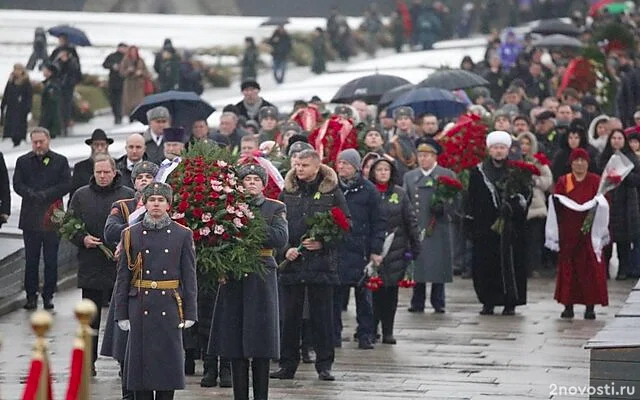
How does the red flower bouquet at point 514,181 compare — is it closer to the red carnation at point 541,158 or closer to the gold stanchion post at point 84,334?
the red carnation at point 541,158

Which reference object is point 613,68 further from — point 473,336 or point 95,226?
point 95,226

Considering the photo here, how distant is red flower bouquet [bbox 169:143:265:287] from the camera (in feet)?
42.5

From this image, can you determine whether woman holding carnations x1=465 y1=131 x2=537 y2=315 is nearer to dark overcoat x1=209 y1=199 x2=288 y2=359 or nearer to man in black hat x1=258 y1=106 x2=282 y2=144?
man in black hat x1=258 y1=106 x2=282 y2=144

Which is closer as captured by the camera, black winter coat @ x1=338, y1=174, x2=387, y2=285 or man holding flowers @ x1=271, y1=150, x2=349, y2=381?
man holding flowers @ x1=271, y1=150, x2=349, y2=381

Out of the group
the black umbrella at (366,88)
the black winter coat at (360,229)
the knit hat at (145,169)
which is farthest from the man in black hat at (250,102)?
the knit hat at (145,169)

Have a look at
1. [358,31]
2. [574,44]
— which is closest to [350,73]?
[574,44]

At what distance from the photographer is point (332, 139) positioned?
17578mm

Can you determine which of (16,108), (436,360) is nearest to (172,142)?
(436,360)

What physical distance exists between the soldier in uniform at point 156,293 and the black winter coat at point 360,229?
146 inches

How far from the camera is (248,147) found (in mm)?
17438

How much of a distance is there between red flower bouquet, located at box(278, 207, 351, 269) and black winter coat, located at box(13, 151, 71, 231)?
14.7 feet

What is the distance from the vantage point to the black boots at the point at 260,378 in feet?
42.7

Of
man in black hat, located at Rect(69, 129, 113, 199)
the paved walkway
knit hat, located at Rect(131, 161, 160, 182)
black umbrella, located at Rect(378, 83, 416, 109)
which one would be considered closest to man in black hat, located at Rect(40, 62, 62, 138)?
black umbrella, located at Rect(378, 83, 416, 109)

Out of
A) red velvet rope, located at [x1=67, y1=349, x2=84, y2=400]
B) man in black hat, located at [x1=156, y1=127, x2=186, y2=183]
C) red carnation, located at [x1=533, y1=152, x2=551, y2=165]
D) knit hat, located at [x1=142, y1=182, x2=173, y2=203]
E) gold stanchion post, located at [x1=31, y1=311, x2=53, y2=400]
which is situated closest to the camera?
gold stanchion post, located at [x1=31, y1=311, x2=53, y2=400]
